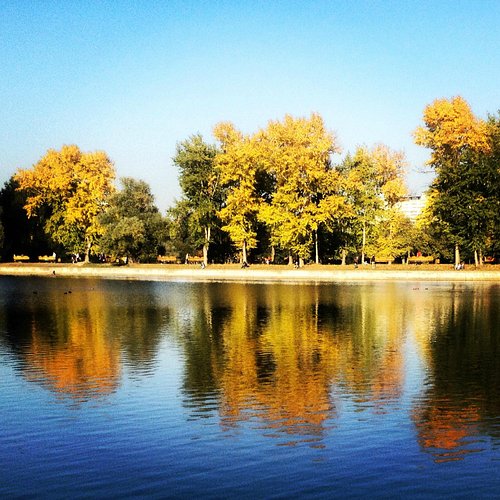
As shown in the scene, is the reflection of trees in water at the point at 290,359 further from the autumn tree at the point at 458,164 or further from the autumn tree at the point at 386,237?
the autumn tree at the point at 386,237

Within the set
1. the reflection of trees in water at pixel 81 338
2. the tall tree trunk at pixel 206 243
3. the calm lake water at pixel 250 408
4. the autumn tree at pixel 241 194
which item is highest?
the autumn tree at pixel 241 194

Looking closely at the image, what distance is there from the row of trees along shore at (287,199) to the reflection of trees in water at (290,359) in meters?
44.4

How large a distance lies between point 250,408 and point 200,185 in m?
90.8

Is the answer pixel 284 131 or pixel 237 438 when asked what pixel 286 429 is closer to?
pixel 237 438

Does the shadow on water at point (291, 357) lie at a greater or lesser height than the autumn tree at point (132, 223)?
lesser

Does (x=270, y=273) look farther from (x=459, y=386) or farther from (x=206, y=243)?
(x=459, y=386)

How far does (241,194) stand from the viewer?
99.2m

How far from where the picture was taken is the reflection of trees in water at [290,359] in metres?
18.8

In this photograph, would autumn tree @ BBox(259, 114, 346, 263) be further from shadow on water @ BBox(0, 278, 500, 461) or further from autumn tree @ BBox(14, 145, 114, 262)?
shadow on water @ BBox(0, 278, 500, 461)

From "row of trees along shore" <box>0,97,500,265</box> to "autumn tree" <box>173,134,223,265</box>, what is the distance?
20 cm

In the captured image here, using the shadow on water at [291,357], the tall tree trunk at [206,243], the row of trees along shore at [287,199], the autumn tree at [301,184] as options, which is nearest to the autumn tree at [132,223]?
the row of trees along shore at [287,199]

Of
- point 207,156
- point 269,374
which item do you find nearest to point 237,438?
point 269,374

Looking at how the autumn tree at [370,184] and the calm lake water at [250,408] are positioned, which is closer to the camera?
the calm lake water at [250,408]

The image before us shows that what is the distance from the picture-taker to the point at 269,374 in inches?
922
